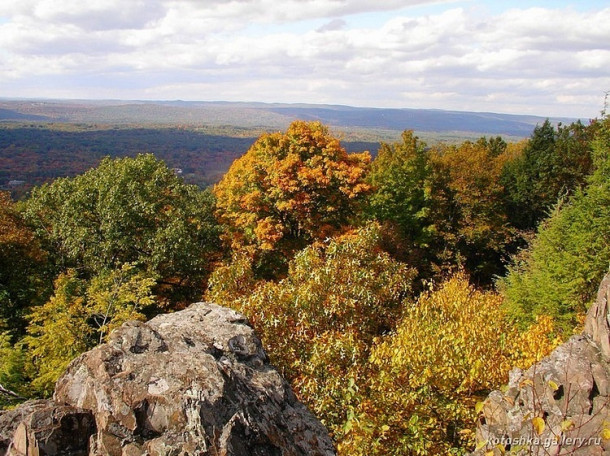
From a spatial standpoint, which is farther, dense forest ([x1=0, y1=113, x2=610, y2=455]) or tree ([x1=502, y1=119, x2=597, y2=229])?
tree ([x1=502, y1=119, x2=597, y2=229])

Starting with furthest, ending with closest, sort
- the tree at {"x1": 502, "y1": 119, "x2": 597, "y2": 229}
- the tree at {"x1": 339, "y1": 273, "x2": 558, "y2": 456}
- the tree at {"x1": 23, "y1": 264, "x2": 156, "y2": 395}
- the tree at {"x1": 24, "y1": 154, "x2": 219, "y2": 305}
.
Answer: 1. the tree at {"x1": 502, "y1": 119, "x2": 597, "y2": 229}
2. the tree at {"x1": 24, "y1": 154, "x2": 219, "y2": 305}
3. the tree at {"x1": 23, "y1": 264, "x2": 156, "y2": 395}
4. the tree at {"x1": 339, "y1": 273, "x2": 558, "y2": 456}

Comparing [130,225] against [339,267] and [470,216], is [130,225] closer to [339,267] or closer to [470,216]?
[339,267]

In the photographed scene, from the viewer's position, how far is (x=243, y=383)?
25.6 feet

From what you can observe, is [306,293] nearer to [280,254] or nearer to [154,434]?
[154,434]

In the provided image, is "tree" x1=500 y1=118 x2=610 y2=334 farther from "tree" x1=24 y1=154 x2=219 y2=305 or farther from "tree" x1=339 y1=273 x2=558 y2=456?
"tree" x1=24 y1=154 x2=219 y2=305

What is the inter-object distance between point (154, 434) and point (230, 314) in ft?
14.6

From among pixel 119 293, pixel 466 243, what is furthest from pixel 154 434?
pixel 466 243

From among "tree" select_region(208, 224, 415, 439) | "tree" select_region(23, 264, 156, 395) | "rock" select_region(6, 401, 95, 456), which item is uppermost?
"rock" select_region(6, 401, 95, 456)

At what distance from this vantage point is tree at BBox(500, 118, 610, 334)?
21656 mm

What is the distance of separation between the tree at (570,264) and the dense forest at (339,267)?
0.09m

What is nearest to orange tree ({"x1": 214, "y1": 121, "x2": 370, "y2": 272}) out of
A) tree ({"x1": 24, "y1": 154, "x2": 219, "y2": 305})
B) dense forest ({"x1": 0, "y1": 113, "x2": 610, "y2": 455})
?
dense forest ({"x1": 0, "y1": 113, "x2": 610, "y2": 455})

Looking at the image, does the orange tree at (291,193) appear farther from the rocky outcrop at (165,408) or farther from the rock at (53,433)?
the rock at (53,433)

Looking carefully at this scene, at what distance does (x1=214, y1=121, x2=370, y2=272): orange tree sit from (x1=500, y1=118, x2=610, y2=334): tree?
10.6 metres

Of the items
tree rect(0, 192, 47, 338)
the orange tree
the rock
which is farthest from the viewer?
the orange tree
